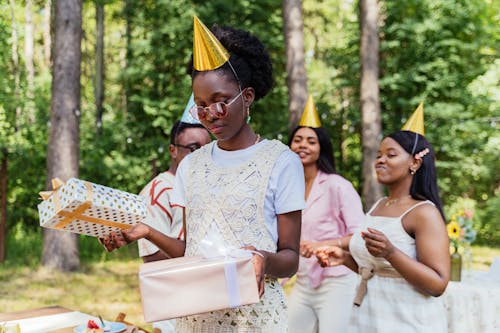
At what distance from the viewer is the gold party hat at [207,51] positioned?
1586 mm

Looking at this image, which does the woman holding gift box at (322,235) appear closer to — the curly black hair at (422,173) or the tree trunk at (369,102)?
the curly black hair at (422,173)

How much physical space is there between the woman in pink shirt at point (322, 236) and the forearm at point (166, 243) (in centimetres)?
135

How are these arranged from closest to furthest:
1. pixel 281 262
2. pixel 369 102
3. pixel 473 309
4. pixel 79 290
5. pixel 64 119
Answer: pixel 281 262 < pixel 473 309 < pixel 79 290 < pixel 64 119 < pixel 369 102

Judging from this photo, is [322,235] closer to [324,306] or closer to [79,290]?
[324,306]

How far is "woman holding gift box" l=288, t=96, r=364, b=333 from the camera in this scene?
10.7 feet

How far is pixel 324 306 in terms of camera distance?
3287mm

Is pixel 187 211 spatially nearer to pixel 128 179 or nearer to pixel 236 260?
pixel 236 260

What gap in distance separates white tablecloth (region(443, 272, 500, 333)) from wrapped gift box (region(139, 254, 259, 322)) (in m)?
2.68

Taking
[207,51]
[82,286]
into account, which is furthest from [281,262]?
[82,286]

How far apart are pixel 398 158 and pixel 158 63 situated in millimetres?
10518

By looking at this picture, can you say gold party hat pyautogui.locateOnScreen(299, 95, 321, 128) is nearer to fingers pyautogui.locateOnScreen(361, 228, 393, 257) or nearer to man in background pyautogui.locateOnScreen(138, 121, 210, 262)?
man in background pyautogui.locateOnScreen(138, 121, 210, 262)

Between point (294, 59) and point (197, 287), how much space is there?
7453 millimetres

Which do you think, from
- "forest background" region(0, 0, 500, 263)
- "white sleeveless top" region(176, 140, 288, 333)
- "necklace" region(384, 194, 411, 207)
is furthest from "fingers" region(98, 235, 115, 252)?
"forest background" region(0, 0, 500, 263)

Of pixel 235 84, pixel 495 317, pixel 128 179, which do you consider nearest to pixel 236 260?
pixel 235 84
